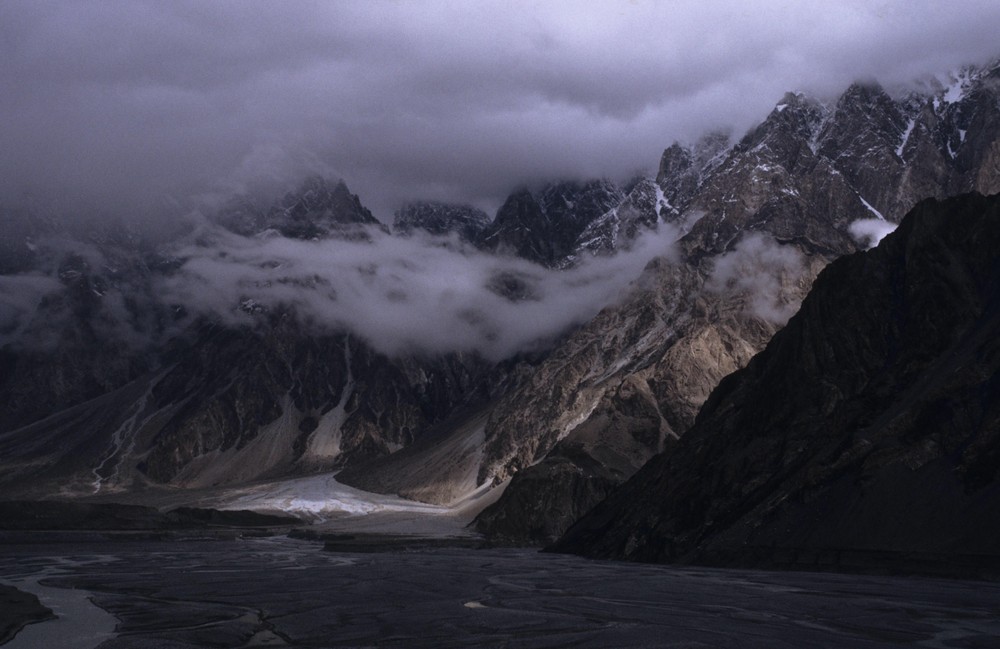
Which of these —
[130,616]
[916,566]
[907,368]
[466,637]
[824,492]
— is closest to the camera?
[466,637]

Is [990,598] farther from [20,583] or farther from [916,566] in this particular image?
[20,583]

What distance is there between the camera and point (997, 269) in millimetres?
120688

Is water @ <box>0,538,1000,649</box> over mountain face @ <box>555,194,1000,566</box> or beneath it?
beneath

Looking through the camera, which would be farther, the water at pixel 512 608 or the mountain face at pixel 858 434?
the mountain face at pixel 858 434

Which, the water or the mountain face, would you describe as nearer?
the water

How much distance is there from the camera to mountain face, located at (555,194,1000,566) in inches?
3605

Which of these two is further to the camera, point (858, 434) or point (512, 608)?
point (858, 434)

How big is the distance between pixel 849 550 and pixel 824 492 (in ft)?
32.9

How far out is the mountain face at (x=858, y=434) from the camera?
91562 mm

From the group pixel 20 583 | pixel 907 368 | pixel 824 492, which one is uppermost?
pixel 907 368

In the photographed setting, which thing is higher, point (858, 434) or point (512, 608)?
point (858, 434)

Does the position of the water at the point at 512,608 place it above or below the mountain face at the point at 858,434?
below

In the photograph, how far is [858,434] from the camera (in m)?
107

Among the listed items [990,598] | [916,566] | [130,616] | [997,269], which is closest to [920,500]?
[916,566]
